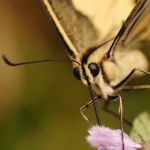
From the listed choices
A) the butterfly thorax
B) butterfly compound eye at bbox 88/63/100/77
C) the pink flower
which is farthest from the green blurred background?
the pink flower

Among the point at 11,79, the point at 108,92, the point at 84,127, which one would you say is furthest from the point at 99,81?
the point at 11,79

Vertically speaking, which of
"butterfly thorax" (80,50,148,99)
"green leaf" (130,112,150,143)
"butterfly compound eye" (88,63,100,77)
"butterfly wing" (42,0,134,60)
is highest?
"butterfly wing" (42,0,134,60)

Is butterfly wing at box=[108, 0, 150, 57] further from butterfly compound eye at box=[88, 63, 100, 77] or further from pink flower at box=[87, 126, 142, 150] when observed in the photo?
pink flower at box=[87, 126, 142, 150]

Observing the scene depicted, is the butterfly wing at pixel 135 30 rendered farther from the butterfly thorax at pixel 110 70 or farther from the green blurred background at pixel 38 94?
the green blurred background at pixel 38 94

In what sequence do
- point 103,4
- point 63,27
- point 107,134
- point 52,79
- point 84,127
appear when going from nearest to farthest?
point 107,134 → point 63,27 → point 103,4 → point 84,127 → point 52,79

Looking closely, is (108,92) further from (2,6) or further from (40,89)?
(2,6)
